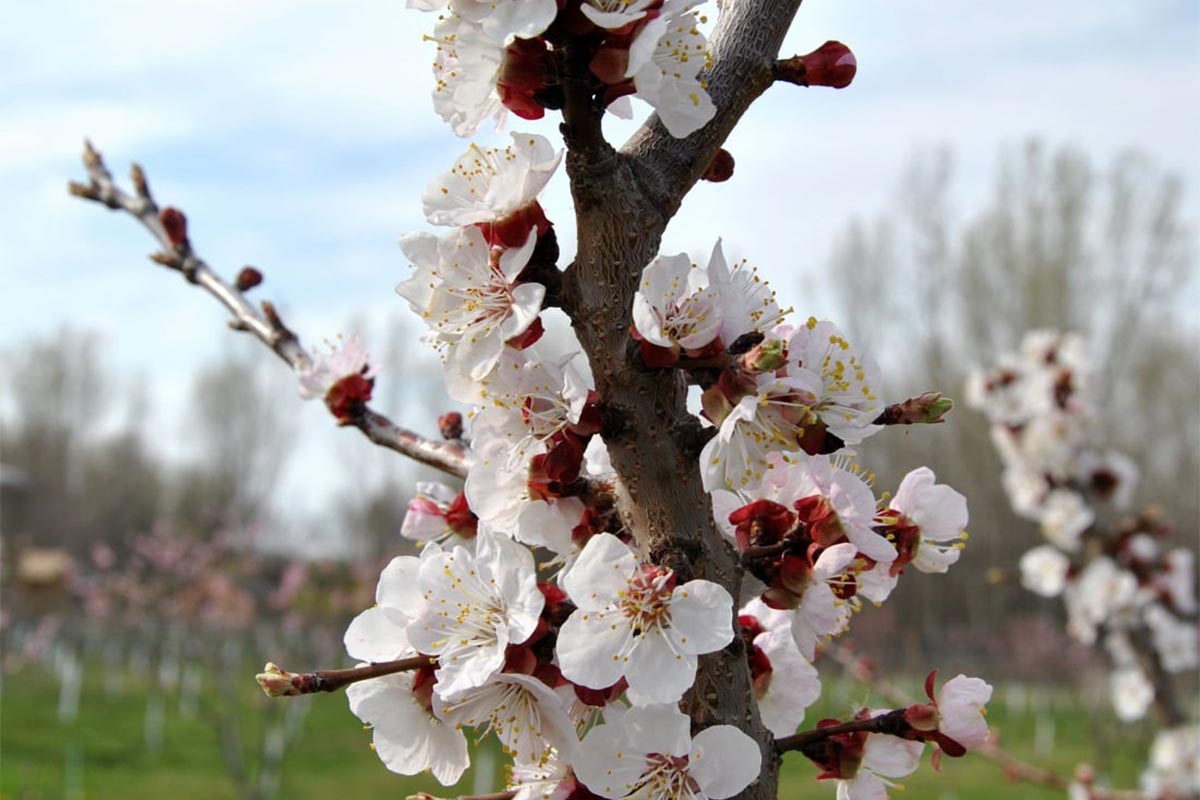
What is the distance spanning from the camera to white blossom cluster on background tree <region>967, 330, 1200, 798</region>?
4020 mm

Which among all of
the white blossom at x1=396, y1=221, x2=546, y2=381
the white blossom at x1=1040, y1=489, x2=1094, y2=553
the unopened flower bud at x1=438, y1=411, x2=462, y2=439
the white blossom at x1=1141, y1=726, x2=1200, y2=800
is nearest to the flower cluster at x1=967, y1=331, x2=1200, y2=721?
the white blossom at x1=1040, y1=489, x2=1094, y2=553

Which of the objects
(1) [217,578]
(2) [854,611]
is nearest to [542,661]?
(2) [854,611]

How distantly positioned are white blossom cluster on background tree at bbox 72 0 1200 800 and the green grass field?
4.83m

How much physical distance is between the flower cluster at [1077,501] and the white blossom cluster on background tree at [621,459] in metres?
3.37

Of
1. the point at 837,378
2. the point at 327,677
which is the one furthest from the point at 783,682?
the point at 327,677

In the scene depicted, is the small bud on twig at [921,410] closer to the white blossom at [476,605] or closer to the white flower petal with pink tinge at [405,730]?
the white blossom at [476,605]

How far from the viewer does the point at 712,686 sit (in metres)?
0.82

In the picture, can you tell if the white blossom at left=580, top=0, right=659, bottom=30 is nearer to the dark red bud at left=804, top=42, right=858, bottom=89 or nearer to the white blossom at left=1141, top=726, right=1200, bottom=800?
the dark red bud at left=804, top=42, right=858, bottom=89

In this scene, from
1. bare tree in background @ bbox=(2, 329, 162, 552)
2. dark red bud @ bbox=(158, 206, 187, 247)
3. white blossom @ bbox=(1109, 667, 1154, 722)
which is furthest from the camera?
bare tree in background @ bbox=(2, 329, 162, 552)

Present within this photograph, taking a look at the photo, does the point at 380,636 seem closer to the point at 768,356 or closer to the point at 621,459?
the point at 621,459

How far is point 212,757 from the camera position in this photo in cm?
1018

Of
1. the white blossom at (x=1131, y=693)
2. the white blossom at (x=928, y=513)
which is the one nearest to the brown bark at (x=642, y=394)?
the white blossom at (x=928, y=513)

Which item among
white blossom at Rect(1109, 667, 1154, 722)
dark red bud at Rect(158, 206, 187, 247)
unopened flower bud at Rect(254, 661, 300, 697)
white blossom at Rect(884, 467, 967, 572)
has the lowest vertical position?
white blossom at Rect(1109, 667, 1154, 722)

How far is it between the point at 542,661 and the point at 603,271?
1.02 feet
